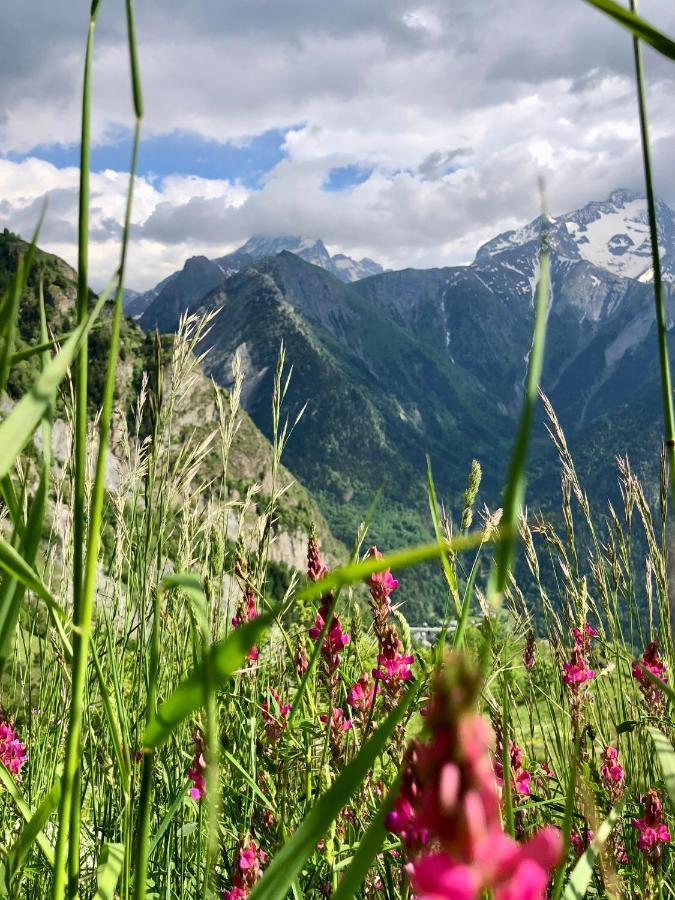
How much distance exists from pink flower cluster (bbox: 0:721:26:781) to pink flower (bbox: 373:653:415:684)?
4.56ft

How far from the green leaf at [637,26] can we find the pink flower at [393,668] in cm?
115

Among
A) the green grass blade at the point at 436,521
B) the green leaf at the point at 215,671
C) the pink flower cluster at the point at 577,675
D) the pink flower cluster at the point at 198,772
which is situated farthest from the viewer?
the pink flower cluster at the point at 198,772

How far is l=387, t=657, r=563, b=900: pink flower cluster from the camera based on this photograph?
0.26 meters

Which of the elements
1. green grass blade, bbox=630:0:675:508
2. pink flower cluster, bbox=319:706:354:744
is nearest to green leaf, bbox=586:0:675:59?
green grass blade, bbox=630:0:675:508

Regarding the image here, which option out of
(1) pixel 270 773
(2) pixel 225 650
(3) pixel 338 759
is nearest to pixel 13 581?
(2) pixel 225 650

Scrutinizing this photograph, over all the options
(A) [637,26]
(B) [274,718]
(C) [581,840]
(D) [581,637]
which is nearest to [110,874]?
(A) [637,26]

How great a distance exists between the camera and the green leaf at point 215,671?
0.41m

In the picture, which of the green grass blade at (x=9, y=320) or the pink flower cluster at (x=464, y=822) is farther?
the green grass blade at (x=9, y=320)

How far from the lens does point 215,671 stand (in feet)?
1.39

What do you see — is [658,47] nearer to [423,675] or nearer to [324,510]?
[423,675]

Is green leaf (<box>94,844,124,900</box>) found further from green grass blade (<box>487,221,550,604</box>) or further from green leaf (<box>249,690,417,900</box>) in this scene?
green grass blade (<box>487,221,550,604</box>)

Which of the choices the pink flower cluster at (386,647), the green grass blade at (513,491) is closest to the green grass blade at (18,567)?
the green grass blade at (513,491)

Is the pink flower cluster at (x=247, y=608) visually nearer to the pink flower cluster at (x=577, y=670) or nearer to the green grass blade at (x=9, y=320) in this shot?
the pink flower cluster at (x=577, y=670)

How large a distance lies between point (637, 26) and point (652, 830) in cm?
172
